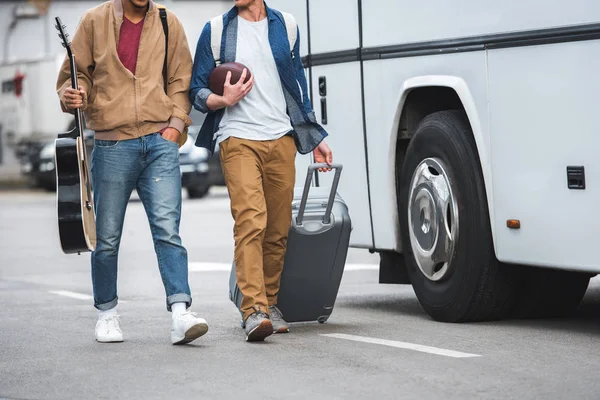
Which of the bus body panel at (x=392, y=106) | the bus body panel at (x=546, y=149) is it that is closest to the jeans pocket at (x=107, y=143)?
the bus body panel at (x=392, y=106)

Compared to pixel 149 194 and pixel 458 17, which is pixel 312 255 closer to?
pixel 149 194

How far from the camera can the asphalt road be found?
19.8ft

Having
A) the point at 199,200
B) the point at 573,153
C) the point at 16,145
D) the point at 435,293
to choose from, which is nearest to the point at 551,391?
the point at 573,153

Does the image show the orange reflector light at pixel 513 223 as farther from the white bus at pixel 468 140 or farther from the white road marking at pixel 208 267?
the white road marking at pixel 208 267

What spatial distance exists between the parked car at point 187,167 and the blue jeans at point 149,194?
16149 mm

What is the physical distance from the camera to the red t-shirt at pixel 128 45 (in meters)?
7.58

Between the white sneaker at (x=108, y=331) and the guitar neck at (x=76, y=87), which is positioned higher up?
the guitar neck at (x=76, y=87)

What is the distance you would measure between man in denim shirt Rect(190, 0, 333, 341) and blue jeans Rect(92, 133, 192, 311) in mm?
A: 269

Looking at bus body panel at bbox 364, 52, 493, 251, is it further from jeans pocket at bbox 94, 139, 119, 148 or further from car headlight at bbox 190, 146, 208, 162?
car headlight at bbox 190, 146, 208, 162

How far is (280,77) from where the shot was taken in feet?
25.3

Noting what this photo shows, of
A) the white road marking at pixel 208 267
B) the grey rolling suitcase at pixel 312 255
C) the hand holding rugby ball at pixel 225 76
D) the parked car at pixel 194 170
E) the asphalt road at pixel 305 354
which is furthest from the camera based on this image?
the parked car at pixel 194 170

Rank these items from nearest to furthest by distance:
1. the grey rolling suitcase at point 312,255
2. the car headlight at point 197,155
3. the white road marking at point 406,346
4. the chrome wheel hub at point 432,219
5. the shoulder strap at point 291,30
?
the white road marking at point 406,346 < the shoulder strap at point 291,30 < the grey rolling suitcase at point 312,255 < the chrome wheel hub at point 432,219 < the car headlight at point 197,155

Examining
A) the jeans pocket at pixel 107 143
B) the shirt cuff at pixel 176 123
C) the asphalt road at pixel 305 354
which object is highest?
the shirt cuff at pixel 176 123

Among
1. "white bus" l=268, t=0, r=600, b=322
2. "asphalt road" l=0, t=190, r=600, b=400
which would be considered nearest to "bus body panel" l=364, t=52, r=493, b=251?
"white bus" l=268, t=0, r=600, b=322
